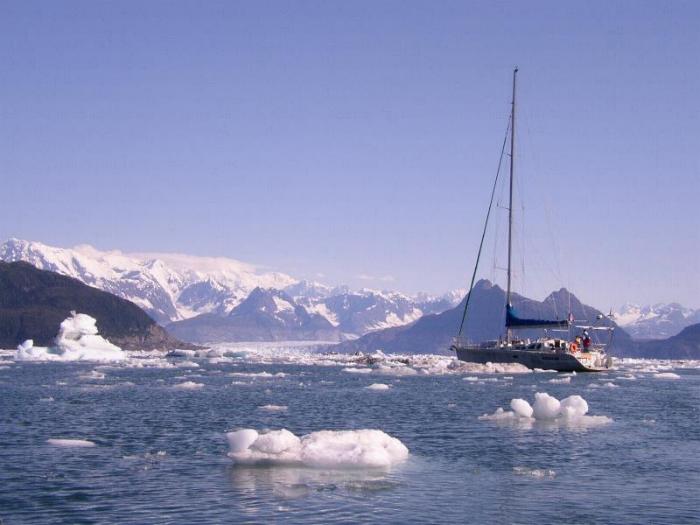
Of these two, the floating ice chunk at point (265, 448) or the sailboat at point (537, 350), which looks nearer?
the floating ice chunk at point (265, 448)

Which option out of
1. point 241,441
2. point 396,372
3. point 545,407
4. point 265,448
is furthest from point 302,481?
point 396,372

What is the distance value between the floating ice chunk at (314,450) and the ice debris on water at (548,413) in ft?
53.2

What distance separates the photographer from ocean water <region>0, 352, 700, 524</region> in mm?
24531

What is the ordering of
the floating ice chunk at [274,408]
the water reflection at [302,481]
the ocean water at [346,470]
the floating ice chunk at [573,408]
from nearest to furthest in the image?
the ocean water at [346,470], the water reflection at [302,481], the floating ice chunk at [573,408], the floating ice chunk at [274,408]

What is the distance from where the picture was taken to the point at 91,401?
5703 cm

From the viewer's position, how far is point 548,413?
46375 mm

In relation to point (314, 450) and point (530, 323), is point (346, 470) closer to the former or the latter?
point (314, 450)

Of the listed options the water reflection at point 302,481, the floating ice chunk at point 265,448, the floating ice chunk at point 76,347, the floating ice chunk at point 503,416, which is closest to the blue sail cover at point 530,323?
the floating ice chunk at point 503,416

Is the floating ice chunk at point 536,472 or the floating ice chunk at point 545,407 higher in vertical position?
the floating ice chunk at point 545,407

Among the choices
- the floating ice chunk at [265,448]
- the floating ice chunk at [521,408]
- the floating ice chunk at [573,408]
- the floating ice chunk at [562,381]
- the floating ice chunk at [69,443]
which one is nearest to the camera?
the floating ice chunk at [265,448]

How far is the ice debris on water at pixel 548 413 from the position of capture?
4616cm

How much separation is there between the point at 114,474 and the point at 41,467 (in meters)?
3.01

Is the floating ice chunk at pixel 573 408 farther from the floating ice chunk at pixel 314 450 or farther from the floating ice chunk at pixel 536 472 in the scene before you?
the floating ice chunk at pixel 314 450

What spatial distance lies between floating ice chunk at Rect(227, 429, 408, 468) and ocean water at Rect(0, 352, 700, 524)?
1.40 ft
